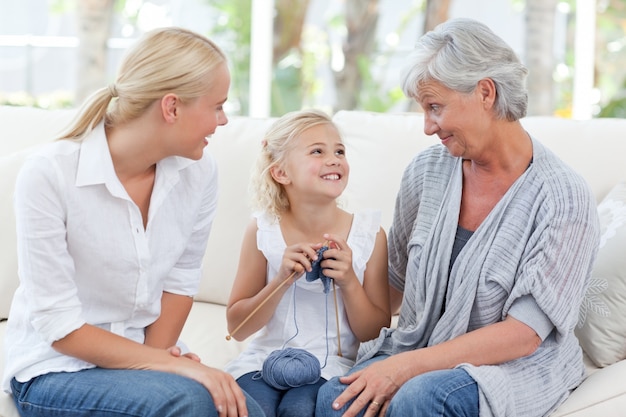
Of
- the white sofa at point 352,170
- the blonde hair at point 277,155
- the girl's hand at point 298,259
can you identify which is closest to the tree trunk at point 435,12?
the white sofa at point 352,170

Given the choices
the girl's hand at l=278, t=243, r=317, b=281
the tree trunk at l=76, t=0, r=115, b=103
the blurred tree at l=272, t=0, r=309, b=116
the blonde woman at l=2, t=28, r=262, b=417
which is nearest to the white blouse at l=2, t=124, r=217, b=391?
the blonde woman at l=2, t=28, r=262, b=417

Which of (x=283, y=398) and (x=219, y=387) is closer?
(x=219, y=387)

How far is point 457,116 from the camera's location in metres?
1.88

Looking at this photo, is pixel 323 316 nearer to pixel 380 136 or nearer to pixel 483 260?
pixel 483 260

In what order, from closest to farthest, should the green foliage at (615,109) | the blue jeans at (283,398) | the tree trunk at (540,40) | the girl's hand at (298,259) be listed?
the blue jeans at (283,398)
the girl's hand at (298,259)
the green foliage at (615,109)
the tree trunk at (540,40)

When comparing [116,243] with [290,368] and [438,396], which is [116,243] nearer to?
[290,368]

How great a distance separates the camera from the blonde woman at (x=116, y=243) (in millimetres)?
1659

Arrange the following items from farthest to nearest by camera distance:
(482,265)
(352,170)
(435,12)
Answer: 1. (435,12)
2. (352,170)
3. (482,265)

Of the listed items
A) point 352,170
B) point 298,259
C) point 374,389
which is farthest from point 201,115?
point 352,170

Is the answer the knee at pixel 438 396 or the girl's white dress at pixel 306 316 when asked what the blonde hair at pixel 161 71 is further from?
Answer: the knee at pixel 438 396

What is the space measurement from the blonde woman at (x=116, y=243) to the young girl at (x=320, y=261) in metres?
0.29

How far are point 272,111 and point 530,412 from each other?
13.6 feet

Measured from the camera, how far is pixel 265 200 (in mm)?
2168

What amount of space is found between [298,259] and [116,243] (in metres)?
0.41
